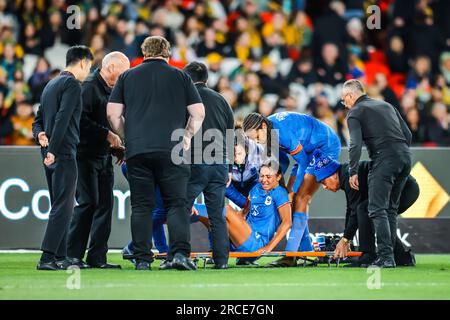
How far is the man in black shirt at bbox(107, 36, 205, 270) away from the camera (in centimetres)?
902

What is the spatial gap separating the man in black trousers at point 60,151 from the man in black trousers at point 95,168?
0.42 meters

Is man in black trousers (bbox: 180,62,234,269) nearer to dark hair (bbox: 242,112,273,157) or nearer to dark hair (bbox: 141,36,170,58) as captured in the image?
dark hair (bbox: 141,36,170,58)

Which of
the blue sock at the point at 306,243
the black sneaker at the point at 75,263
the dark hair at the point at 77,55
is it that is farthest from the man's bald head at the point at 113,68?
the blue sock at the point at 306,243

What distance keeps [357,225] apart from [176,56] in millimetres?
6845

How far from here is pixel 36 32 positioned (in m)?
16.5

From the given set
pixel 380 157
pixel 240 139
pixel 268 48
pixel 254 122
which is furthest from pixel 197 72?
pixel 268 48

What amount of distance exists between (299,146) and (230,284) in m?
3.24

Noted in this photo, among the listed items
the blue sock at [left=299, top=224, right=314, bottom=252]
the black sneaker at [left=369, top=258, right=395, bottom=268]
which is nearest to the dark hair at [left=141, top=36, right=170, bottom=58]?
the blue sock at [left=299, top=224, right=314, bottom=252]

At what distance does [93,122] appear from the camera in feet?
32.1

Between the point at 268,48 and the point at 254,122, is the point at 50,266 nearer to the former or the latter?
the point at 254,122

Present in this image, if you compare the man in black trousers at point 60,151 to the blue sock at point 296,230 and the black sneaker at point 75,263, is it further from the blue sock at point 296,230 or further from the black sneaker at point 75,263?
the blue sock at point 296,230

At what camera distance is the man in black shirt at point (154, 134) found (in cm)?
902

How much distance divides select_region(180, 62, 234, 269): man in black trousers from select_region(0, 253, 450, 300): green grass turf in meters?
0.36

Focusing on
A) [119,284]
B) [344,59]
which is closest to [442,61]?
[344,59]
